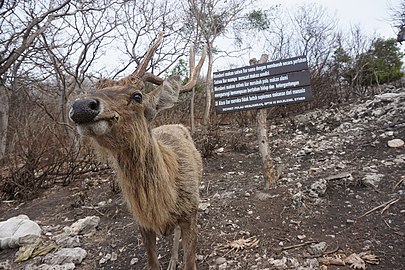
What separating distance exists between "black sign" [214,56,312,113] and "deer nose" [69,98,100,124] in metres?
2.89

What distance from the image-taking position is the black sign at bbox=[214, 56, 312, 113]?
4.39m

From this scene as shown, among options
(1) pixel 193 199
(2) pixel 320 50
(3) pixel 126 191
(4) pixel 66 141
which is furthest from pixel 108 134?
(2) pixel 320 50

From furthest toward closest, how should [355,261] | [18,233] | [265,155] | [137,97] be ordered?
[265,155] < [18,233] < [355,261] < [137,97]

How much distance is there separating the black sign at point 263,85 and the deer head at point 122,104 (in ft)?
4.95

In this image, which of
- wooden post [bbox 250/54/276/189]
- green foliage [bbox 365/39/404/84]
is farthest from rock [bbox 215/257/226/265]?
green foliage [bbox 365/39/404/84]

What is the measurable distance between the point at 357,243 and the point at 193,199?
185cm

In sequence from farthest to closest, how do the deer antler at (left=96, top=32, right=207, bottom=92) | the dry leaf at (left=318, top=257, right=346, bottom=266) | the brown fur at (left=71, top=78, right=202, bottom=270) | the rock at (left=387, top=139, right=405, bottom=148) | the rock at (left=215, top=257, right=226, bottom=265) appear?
1. the rock at (left=387, top=139, right=405, bottom=148)
2. the rock at (left=215, top=257, right=226, bottom=265)
3. the dry leaf at (left=318, top=257, right=346, bottom=266)
4. the deer antler at (left=96, top=32, right=207, bottom=92)
5. the brown fur at (left=71, top=78, right=202, bottom=270)

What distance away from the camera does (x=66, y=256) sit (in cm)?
370

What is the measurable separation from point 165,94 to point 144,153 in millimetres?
653

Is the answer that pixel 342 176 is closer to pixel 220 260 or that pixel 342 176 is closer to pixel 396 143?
pixel 396 143

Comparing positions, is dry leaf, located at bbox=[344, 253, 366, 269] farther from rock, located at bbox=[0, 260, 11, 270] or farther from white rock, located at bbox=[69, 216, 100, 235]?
rock, located at bbox=[0, 260, 11, 270]

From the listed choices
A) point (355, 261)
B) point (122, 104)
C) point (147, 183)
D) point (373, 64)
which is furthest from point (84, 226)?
point (373, 64)

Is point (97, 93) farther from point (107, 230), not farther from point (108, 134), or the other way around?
point (107, 230)

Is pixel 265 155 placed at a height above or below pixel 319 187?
above
